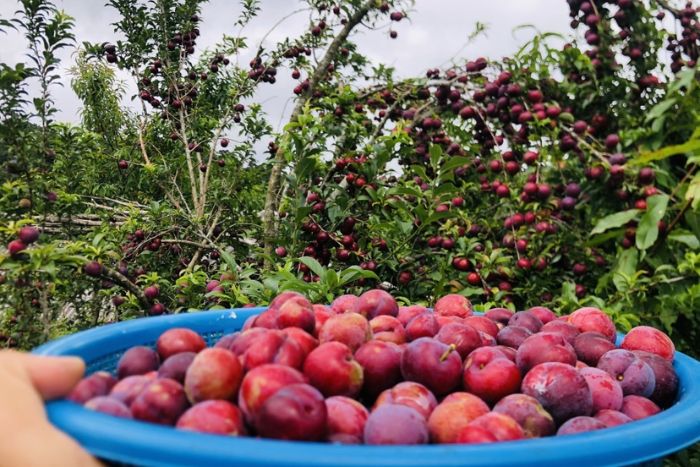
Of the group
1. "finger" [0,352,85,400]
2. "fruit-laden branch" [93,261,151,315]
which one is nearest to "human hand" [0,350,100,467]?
"finger" [0,352,85,400]

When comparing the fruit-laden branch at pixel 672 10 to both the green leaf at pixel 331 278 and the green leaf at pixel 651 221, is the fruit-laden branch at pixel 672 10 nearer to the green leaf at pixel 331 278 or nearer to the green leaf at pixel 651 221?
the green leaf at pixel 651 221

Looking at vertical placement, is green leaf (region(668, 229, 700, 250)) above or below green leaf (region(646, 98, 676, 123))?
below

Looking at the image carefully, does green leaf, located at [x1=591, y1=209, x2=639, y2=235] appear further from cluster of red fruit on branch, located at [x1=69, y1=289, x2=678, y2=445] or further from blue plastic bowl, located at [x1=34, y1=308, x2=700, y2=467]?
blue plastic bowl, located at [x1=34, y1=308, x2=700, y2=467]

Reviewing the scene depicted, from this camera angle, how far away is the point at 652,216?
2.37m

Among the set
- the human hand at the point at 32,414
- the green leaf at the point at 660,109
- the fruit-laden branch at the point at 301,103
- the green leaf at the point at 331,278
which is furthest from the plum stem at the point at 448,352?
the fruit-laden branch at the point at 301,103

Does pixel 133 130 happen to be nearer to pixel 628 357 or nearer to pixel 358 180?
pixel 358 180

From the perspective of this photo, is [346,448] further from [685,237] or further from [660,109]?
[660,109]

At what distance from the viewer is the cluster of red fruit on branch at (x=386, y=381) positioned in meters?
0.94

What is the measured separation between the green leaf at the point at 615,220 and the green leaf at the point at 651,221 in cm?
5

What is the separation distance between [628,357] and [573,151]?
164 cm

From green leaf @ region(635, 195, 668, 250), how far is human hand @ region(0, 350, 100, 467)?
2132 mm

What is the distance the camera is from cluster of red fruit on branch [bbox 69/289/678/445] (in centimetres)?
94

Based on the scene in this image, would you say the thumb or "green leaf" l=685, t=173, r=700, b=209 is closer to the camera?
the thumb

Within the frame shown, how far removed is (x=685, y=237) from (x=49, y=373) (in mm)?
2260
